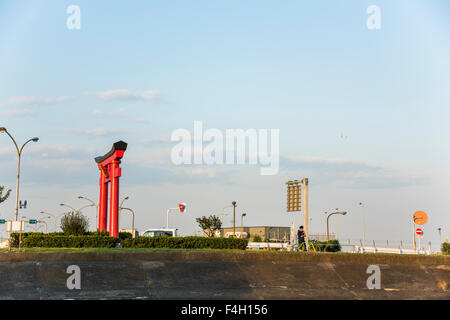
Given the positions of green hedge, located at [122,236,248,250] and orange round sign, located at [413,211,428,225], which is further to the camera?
orange round sign, located at [413,211,428,225]

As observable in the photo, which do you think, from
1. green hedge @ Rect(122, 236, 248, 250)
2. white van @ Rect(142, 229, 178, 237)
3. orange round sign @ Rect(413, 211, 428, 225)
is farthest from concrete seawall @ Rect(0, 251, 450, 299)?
white van @ Rect(142, 229, 178, 237)

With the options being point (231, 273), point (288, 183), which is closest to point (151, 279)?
point (231, 273)

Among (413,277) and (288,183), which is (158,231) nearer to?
(288,183)

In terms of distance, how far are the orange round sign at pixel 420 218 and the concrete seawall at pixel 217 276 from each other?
721 cm

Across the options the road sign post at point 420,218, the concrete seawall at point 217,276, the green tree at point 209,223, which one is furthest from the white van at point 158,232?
the concrete seawall at point 217,276

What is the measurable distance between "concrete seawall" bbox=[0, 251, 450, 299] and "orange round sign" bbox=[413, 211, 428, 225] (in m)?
7.21

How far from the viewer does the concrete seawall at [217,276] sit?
55.3 feet

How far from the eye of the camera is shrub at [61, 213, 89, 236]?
30.7m

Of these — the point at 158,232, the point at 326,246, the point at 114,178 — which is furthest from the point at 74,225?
the point at 326,246

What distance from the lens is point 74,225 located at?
3084 centimetres

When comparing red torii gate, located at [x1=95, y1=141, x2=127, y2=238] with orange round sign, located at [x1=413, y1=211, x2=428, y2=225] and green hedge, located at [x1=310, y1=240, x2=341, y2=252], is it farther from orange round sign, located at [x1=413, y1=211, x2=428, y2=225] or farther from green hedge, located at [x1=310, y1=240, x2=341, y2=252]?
orange round sign, located at [x1=413, y1=211, x2=428, y2=225]

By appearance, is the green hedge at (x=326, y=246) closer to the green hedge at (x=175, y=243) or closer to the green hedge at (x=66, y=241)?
the green hedge at (x=175, y=243)
